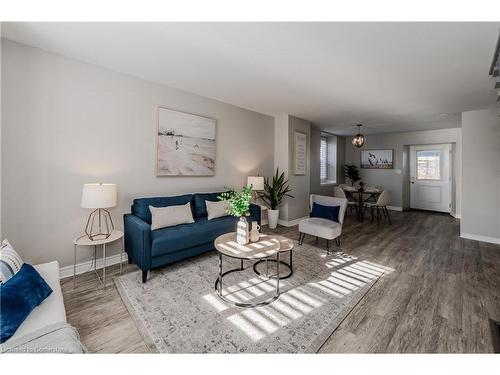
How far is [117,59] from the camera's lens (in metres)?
2.52

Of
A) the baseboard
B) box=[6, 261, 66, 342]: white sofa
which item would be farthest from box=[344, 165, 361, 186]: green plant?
box=[6, 261, 66, 342]: white sofa

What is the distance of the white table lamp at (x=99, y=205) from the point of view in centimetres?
229

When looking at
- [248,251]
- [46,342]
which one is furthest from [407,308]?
[46,342]

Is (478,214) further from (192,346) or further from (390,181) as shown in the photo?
(192,346)

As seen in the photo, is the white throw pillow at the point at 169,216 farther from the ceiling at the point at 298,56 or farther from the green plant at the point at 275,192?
the green plant at the point at 275,192

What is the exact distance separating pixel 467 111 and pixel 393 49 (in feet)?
11.1

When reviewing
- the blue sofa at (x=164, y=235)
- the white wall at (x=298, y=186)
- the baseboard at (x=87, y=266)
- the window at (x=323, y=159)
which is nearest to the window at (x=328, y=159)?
the window at (x=323, y=159)

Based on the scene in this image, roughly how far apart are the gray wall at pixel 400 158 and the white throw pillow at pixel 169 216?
6.73m

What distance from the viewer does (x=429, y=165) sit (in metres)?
6.58

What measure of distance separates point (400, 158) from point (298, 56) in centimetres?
615

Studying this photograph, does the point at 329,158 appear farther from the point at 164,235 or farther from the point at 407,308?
the point at 164,235

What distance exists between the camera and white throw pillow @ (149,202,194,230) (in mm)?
2771

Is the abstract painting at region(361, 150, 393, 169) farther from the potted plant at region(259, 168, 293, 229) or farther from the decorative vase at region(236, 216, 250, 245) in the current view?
the decorative vase at region(236, 216, 250, 245)
